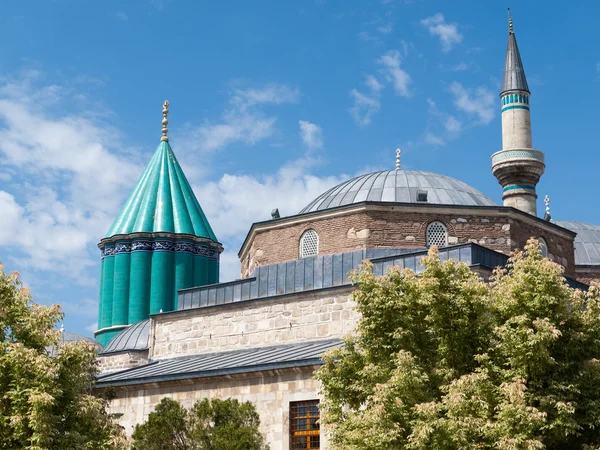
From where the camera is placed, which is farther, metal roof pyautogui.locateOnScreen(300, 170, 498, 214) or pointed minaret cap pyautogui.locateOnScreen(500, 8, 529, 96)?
pointed minaret cap pyautogui.locateOnScreen(500, 8, 529, 96)

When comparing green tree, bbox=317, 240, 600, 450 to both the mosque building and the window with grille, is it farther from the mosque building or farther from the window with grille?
the mosque building

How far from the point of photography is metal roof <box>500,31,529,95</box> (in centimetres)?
2906

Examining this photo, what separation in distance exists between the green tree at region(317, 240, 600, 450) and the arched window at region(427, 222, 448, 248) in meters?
7.98

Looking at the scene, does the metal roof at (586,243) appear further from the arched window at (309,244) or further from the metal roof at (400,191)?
the arched window at (309,244)

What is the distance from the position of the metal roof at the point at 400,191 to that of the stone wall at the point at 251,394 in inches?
232

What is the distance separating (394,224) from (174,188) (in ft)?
70.3

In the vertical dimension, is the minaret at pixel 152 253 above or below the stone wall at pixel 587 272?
above

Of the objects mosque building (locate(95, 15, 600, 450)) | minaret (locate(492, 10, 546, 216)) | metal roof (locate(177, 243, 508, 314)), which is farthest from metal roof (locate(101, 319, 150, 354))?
minaret (locate(492, 10, 546, 216))

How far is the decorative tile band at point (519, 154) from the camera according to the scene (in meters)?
28.3

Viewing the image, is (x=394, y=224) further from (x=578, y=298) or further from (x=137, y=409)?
(x=578, y=298)

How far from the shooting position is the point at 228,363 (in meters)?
18.5

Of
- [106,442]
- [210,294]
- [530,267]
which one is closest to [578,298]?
[530,267]

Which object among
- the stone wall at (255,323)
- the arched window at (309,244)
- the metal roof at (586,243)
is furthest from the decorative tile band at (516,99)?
the stone wall at (255,323)

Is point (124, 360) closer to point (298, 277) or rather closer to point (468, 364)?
point (298, 277)
